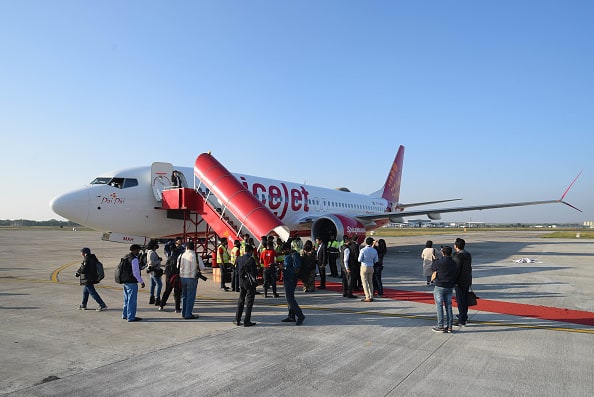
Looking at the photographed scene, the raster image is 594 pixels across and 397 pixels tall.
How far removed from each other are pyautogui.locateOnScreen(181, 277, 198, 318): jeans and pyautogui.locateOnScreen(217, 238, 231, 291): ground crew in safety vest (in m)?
3.09

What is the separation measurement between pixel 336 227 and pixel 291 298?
369 inches

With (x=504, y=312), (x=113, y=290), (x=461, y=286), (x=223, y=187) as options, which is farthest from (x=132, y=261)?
(x=504, y=312)

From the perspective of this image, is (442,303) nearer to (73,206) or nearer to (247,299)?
(247,299)

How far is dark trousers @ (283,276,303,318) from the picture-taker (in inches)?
296

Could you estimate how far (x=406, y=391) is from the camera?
14.6 ft

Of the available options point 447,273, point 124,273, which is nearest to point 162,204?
point 124,273

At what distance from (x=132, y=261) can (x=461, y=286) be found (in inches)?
257

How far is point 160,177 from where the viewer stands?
50.9 ft

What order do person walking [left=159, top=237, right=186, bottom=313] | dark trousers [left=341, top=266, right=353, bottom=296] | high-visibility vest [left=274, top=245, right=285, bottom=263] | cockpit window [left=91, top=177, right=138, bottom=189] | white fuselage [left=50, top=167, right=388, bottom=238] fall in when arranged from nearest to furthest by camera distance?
person walking [left=159, top=237, right=186, bottom=313] → dark trousers [left=341, top=266, right=353, bottom=296] → high-visibility vest [left=274, top=245, right=285, bottom=263] → white fuselage [left=50, top=167, right=388, bottom=238] → cockpit window [left=91, top=177, right=138, bottom=189]

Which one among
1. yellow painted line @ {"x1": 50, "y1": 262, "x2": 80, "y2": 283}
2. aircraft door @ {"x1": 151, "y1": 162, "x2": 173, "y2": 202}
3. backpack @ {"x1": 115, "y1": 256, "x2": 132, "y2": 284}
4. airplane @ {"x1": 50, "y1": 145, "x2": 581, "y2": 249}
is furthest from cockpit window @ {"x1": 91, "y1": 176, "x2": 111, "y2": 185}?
backpack @ {"x1": 115, "y1": 256, "x2": 132, "y2": 284}

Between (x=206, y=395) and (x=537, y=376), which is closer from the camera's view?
(x=206, y=395)

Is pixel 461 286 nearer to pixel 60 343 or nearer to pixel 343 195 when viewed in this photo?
pixel 60 343

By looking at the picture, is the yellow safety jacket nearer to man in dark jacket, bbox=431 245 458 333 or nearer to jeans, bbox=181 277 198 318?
jeans, bbox=181 277 198 318

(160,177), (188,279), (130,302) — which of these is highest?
(160,177)
